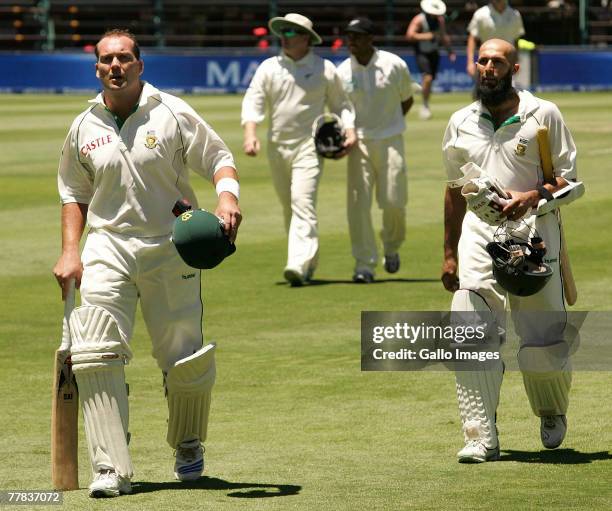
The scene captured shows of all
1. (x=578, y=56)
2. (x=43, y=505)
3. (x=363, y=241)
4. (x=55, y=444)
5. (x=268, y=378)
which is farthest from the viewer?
(x=578, y=56)

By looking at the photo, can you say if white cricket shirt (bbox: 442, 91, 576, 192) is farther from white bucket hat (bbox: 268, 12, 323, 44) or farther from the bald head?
white bucket hat (bbox: 268, 12, 323, 44)

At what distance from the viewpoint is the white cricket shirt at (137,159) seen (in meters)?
7.50

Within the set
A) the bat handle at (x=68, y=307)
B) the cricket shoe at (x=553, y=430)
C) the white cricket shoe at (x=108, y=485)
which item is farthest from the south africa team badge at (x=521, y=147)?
the white cricket shoe at (x=108, y=485)

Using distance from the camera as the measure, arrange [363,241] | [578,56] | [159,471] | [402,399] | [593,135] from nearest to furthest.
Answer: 1. [159,471]
2. [402,399]
3. [363,241]
4. [593,135]
5. [578,56]

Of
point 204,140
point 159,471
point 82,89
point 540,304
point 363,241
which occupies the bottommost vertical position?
point 82,89

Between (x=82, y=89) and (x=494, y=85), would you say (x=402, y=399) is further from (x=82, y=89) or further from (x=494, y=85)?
(x=82, y=89)

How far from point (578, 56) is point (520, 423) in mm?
33549

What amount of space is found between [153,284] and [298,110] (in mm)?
7638

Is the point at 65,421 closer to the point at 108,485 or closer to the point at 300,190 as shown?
the point at 108,485

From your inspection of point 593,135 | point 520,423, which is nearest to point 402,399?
point 520,423

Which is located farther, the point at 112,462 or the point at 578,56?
the point at 578,56

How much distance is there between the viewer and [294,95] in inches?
591

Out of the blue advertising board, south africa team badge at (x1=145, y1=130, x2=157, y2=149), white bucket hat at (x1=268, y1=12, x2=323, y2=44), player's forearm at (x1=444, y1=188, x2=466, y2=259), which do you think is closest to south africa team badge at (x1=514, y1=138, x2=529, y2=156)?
player's forearm at (x1=444, y1=188, x2=466, y2=259)

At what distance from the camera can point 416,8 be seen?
157 ft
